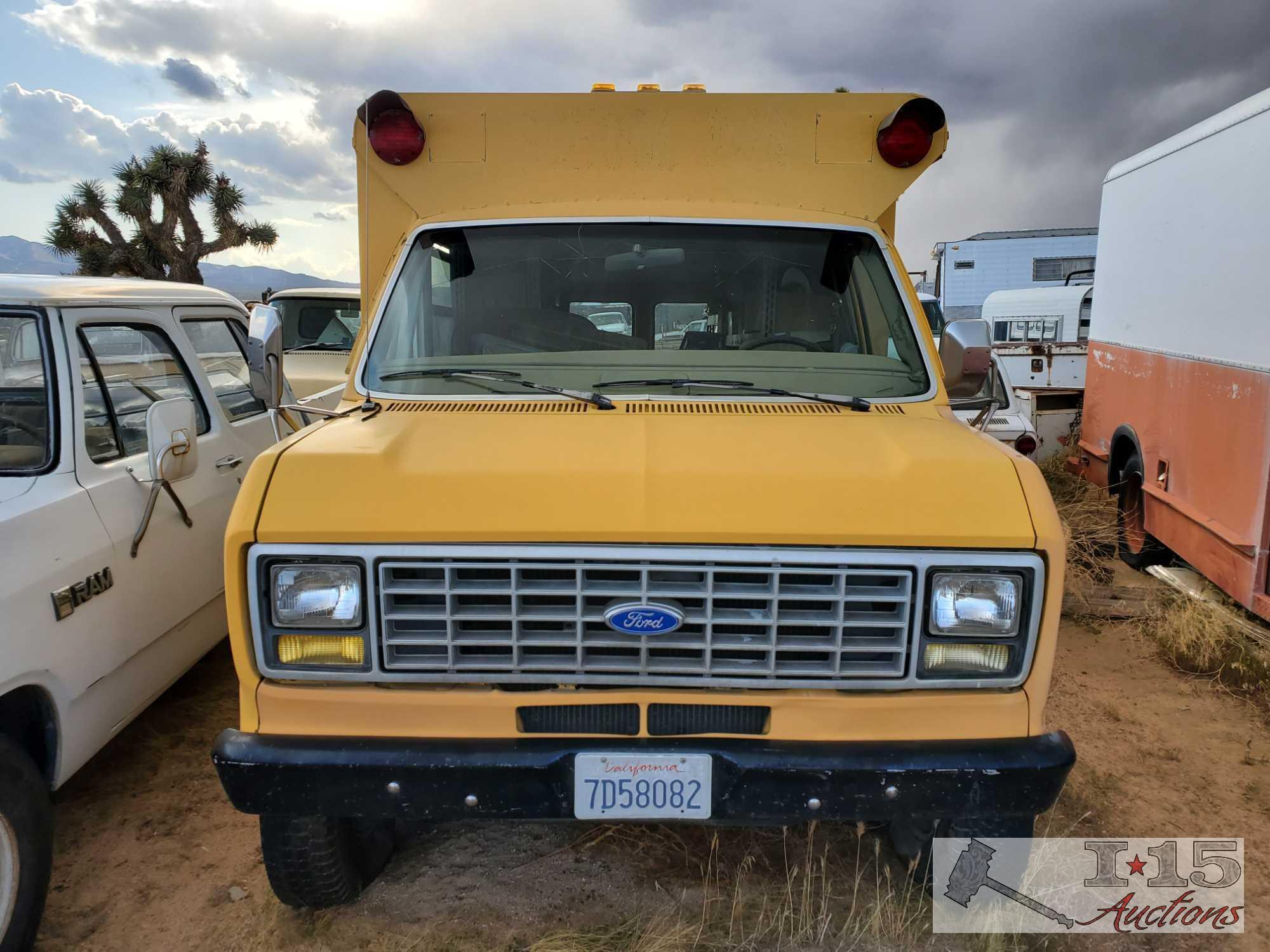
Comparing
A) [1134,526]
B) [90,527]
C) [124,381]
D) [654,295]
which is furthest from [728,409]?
[1134,526]

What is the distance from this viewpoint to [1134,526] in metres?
6.48

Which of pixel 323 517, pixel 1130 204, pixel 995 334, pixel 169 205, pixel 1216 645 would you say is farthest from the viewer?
pixel 169 205

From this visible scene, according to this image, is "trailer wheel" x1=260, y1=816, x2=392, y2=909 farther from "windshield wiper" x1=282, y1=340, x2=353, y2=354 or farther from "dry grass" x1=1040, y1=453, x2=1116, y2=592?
"windshield wiper" x1=282, y1=340, x2=353, y2=354

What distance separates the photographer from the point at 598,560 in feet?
7.39

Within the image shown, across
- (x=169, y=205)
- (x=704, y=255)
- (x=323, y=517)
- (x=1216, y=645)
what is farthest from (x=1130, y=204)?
(x=169, y=205)

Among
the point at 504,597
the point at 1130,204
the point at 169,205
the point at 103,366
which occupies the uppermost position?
the point at 169,205

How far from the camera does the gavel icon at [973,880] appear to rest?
112 inches

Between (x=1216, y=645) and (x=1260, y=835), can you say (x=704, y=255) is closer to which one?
(x=1260, y=835)

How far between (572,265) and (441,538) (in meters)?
1.56

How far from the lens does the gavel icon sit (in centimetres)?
285

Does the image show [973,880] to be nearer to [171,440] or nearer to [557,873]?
[557,873]

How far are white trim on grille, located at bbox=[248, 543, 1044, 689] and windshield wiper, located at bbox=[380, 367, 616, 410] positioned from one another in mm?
866

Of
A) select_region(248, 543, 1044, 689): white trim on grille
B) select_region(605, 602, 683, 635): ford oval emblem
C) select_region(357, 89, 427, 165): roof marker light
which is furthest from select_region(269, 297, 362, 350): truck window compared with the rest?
select_region(605, 602, 683, 635): ford oval emblem

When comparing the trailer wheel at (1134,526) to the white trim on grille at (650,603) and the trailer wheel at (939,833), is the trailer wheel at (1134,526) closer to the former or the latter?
the trailer wheel at (939,833)
